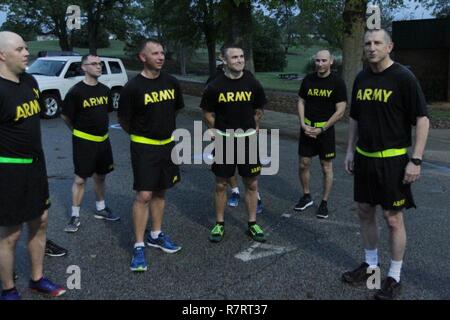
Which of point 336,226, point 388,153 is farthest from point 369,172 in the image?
point 336,226

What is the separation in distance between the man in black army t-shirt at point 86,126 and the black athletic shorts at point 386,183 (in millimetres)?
2924

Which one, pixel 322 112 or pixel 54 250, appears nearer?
pixel 54 250

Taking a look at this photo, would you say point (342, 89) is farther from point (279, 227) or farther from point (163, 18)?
point (163, 18)

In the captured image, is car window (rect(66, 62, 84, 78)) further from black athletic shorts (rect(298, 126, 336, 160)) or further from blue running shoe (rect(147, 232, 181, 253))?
blue running shoe (rect(147, 232, 181, 253))

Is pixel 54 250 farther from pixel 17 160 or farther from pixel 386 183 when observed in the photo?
pixel 386 183

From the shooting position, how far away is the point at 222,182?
5.03 metres

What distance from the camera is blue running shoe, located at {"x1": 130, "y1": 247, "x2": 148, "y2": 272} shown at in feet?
13.9

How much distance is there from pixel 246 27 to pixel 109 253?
12.6m

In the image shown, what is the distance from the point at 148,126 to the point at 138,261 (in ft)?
3.91

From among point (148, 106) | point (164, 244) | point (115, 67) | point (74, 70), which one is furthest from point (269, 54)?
point (148, 106)

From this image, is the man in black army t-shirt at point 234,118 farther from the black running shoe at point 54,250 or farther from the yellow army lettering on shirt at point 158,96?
the black running shoe at point 54,250

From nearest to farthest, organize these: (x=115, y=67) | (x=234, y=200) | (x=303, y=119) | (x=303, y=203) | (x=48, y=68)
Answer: (x=303, y=119) → (x=303, y=203) → (x=234, y=200) → (x=48, y=68) → (x=115, y=67)

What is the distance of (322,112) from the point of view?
19.0 ft

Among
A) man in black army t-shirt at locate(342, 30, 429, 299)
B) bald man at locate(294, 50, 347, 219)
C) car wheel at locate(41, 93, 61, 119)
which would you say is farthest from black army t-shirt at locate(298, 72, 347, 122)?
car wheel at locate(41, 93, 61, 119)
